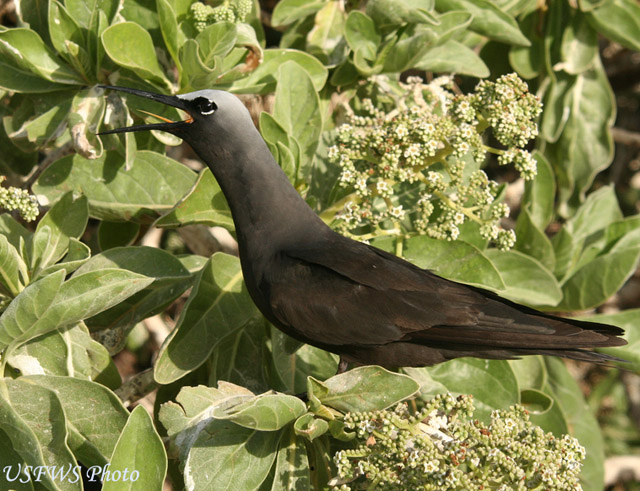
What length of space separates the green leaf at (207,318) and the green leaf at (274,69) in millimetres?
742

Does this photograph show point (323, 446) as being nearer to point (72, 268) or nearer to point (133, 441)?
point (133, 441)

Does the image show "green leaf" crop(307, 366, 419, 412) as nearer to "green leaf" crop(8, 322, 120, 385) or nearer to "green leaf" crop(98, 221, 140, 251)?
"green leaf" crop(8, 322, 120, 385)

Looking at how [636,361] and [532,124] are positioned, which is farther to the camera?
[636,361]

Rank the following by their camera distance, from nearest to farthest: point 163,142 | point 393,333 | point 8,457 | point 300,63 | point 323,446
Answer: point 8,457 < point 323,446 < point 393,333 < point 163,142 < point 300,63

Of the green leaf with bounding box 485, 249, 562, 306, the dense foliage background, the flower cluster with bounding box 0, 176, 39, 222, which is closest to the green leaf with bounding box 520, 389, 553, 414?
the dense foliage background

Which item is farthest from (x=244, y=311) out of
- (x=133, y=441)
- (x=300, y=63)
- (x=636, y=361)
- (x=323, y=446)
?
(x=636, y=361)

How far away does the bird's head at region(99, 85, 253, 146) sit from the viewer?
282 cm

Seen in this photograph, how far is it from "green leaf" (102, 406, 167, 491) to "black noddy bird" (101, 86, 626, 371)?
71cm

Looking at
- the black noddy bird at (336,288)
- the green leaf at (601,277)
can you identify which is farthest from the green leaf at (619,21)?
the black noddy bird at (336,288)

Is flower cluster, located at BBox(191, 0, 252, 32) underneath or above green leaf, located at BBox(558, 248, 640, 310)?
above

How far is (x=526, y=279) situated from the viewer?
3.18m

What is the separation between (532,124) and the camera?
9.20 feet

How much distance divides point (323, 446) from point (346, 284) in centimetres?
56

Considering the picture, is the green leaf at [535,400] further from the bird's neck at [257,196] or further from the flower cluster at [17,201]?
the flower cluster at [17,201]
